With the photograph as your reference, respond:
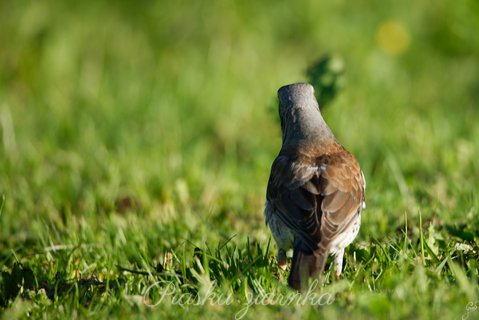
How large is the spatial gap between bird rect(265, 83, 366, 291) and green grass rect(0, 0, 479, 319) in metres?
0.16

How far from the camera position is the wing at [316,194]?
4836 mm

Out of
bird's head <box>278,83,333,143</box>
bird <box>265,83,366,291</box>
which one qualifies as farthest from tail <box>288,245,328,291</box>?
bird's head <box>278,83,333,143</box>

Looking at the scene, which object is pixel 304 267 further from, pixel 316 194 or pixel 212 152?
pixel 212 152

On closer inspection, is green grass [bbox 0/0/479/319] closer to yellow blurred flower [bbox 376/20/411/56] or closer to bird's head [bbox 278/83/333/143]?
yellow blurred flower [bbox 376/20/411/56]

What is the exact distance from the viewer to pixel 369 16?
1139 centimetres

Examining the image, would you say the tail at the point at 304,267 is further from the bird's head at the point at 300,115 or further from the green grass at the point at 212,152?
the bird's head at the point at 300,115

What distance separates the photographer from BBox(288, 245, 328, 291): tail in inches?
178

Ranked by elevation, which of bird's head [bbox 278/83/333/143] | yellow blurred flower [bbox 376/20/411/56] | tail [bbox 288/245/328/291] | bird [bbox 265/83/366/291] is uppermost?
yellow blurred flower [bbox 376/20/411/56]

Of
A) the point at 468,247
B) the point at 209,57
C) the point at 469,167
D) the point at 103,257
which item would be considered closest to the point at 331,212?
the point at 468,247

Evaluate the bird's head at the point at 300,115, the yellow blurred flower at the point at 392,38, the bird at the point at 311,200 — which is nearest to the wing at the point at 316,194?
the bird at the point at 311,200

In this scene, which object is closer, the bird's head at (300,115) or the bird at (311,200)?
the bird at (311,200)

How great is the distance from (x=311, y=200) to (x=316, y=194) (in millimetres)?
59

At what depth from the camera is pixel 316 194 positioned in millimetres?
5012

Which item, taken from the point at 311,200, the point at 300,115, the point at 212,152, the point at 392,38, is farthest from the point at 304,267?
the point at 392,38
